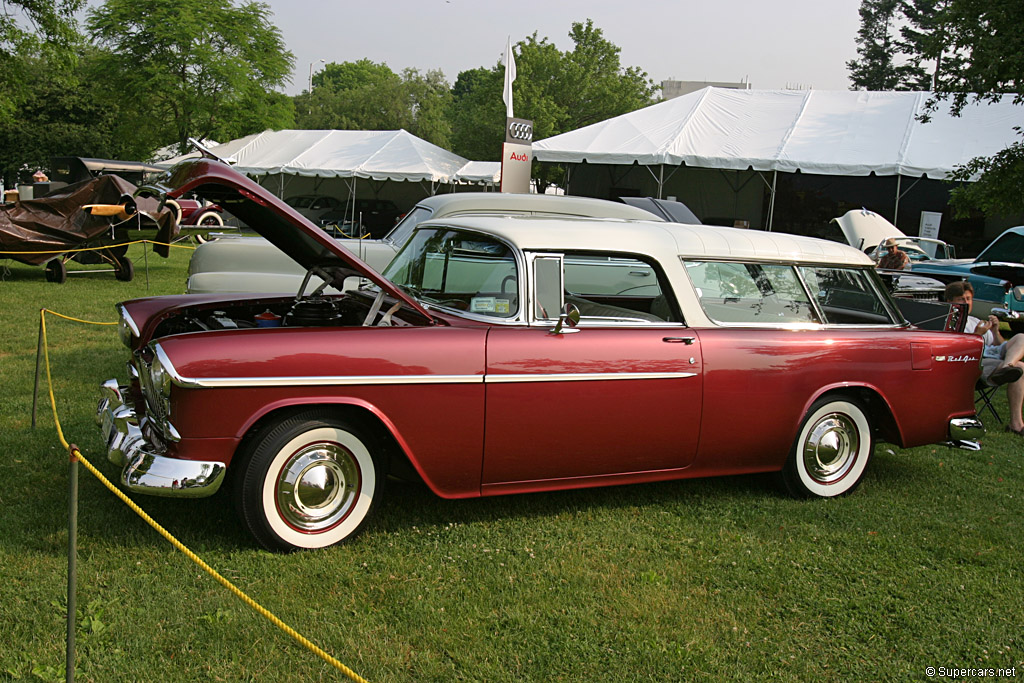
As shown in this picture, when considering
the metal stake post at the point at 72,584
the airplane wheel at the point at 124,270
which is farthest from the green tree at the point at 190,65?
the metal stake post at the point at 72,584

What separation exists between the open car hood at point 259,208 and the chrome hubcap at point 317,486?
0.82 metres

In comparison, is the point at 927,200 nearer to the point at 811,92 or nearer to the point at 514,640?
→ the point at 811,92

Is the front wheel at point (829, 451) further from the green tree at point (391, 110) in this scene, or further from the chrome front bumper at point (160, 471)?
the green tree at point (391, 110)

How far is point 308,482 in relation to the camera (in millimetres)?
3754

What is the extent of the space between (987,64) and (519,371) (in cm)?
895

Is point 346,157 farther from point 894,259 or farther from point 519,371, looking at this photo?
point 519,371

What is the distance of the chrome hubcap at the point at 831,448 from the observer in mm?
4875

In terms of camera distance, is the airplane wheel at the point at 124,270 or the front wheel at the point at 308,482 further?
the airplane wheel at the point at 124,270

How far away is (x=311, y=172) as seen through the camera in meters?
27.6

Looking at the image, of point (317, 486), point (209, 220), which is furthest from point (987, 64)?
point (209, 220)

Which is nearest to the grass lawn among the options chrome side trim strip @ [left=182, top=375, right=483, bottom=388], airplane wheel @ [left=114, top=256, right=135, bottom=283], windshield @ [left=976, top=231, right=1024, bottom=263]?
chrome side trim strip @ [left=182, top=375, right=483, bottom=388]

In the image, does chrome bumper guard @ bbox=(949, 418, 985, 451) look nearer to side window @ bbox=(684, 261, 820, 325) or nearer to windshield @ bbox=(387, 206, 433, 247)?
side window @ bbox=(684, 261, 820, 325)

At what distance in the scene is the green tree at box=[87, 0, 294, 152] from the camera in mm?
33719

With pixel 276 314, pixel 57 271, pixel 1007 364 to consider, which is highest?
pixel 276 314
